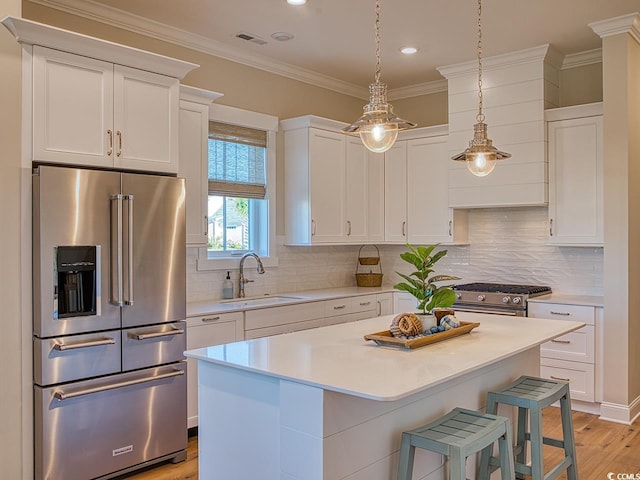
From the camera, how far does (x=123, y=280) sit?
3184mm

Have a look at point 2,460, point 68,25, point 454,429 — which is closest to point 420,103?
point 68,25

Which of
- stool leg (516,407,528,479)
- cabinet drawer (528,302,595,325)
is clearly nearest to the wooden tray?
stool leg (516,407,528,479)

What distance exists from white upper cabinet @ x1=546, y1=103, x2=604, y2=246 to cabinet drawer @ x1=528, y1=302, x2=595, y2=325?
53cm

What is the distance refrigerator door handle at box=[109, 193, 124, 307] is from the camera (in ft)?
10.3

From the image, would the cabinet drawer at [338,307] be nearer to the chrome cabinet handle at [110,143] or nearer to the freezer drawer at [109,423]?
the freezer drawer at [109,423]

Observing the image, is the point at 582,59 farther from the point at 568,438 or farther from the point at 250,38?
the point at 568,438

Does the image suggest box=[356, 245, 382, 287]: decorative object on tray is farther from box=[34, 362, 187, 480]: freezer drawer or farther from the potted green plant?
the potted green plant

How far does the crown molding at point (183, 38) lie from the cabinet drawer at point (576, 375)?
325 centimetres

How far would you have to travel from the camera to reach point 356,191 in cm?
548

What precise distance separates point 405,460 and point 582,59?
158 inches

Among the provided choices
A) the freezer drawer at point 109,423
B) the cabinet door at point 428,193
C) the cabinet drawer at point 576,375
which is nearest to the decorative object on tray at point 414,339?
the freezer drawer at point 109,423

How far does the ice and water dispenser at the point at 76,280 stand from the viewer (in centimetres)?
297

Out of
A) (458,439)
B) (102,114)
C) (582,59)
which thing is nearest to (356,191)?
(582,59)

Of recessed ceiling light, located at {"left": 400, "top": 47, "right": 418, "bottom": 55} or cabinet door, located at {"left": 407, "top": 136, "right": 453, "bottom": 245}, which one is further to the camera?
cabinet door, located at {"left": 407, "top": 136, "right": 453, "bottom": 245}
